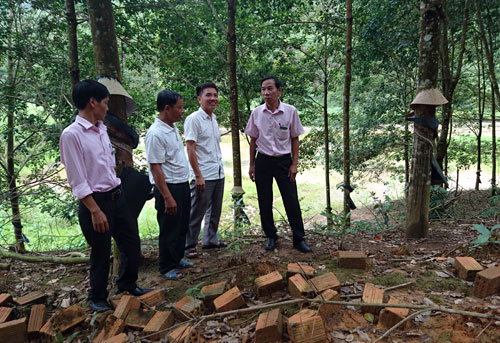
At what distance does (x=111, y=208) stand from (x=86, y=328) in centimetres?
89

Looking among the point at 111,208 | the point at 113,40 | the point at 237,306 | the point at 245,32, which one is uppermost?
the point at 245,32

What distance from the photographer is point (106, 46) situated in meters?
2.83

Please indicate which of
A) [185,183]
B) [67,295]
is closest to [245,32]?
[185,183]

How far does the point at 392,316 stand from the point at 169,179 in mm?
2163

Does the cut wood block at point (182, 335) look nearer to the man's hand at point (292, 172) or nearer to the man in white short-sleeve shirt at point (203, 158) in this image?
the man in white short-sleeve shirt at point (203, 158)

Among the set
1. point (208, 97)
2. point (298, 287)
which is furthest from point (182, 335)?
point (208, 97)

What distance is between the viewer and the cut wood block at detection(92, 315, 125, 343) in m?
2.12

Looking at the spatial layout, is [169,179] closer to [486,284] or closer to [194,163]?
[194,163]

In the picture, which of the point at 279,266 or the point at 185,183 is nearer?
the point at 279,266

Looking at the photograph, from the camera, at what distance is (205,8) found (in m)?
6.91

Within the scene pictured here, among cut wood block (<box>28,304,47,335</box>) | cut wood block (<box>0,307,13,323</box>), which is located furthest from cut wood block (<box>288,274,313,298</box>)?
cut wood block (<box>0,307,13,323</box>)

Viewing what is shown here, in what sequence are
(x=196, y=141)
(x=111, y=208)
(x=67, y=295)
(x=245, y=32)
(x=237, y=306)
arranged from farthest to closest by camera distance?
(x=245, y=32) → (x=196, y=141) → (x=67, y=295) → (x=111, y=208) → (x=237, y=306)

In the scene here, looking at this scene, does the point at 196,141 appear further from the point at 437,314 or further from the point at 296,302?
the point at 437,314

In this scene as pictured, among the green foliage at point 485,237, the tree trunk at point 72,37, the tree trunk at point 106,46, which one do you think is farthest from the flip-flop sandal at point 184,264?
the tree trunk at point 72,37
